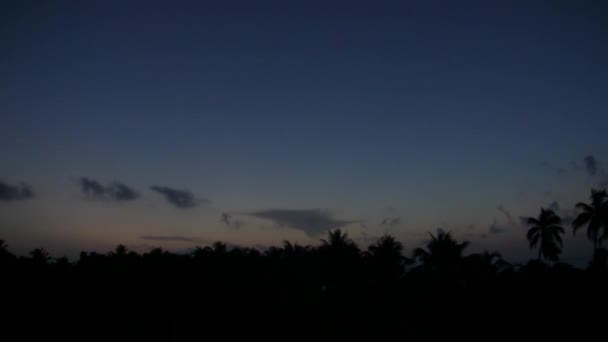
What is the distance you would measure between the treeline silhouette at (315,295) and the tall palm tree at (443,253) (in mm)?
110

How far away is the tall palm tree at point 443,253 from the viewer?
146 ft

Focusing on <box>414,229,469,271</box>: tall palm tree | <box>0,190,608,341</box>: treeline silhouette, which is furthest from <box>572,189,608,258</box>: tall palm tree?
<box>414,229,469,271</box>: tall palm tree

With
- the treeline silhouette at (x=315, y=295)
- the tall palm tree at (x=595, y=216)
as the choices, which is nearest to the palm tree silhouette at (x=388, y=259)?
the treeline silhouette at (x=315, y=295)

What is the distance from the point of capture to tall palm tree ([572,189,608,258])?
4619 centimetres

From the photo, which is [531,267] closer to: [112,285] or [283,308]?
[283,308]

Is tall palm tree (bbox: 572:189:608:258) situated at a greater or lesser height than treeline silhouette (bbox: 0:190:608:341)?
greater

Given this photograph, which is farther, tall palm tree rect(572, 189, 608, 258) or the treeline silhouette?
tall palm tree rect(572, 189, 608, 258)

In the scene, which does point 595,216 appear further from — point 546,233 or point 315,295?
point 315,295

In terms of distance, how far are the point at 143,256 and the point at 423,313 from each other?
31663 millimetres

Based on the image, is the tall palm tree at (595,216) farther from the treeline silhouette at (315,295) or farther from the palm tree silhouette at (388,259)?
the palm tree silhouette at (388,259)

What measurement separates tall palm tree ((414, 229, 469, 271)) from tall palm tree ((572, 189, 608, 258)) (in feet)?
49.3

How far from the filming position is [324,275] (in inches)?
2037

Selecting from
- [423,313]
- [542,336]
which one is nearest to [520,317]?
[542,336]

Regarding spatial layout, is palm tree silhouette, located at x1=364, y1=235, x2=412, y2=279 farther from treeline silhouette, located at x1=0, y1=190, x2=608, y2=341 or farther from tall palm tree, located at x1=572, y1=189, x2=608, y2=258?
tall palm tree, located at x1=572, y1=189, x2=608, y2=258
